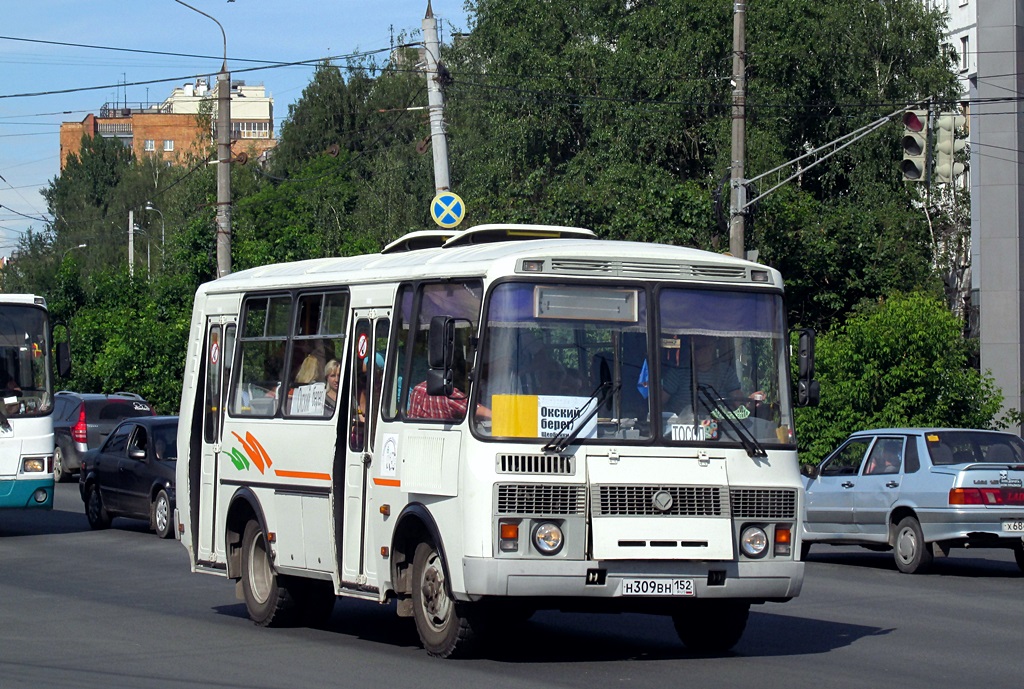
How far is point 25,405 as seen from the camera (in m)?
21.2

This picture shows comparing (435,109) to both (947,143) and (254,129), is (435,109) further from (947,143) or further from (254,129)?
(254,129)

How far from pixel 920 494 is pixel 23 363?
1167 cm

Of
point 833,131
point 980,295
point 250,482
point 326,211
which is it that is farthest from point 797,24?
point 250,482

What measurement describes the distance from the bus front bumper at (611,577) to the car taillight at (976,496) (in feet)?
25.7

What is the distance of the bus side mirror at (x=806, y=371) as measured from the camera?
10.6 m

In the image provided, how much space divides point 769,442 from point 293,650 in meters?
3.54

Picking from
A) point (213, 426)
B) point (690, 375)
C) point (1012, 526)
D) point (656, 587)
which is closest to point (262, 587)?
point (213, 426)

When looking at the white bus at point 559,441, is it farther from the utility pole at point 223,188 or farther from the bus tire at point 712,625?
the utility pole at point 223,188

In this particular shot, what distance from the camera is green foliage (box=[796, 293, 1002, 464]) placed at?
28.3 meters

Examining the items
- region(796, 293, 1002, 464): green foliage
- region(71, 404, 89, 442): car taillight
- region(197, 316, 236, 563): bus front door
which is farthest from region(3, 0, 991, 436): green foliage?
region(197, 316, 236, 563): bus front door

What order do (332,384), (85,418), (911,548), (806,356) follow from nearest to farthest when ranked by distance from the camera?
(806,356)
(332,384)
(911,548)
(85,418)

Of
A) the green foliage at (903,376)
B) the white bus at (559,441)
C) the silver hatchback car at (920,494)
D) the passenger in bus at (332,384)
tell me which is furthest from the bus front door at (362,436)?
the green foliage at (903,376)

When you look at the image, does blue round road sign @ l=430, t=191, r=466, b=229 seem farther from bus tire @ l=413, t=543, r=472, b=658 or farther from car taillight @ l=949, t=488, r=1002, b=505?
bus tire @ l=413, t=543, r=472, b=658

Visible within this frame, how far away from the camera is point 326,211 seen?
7512cm
